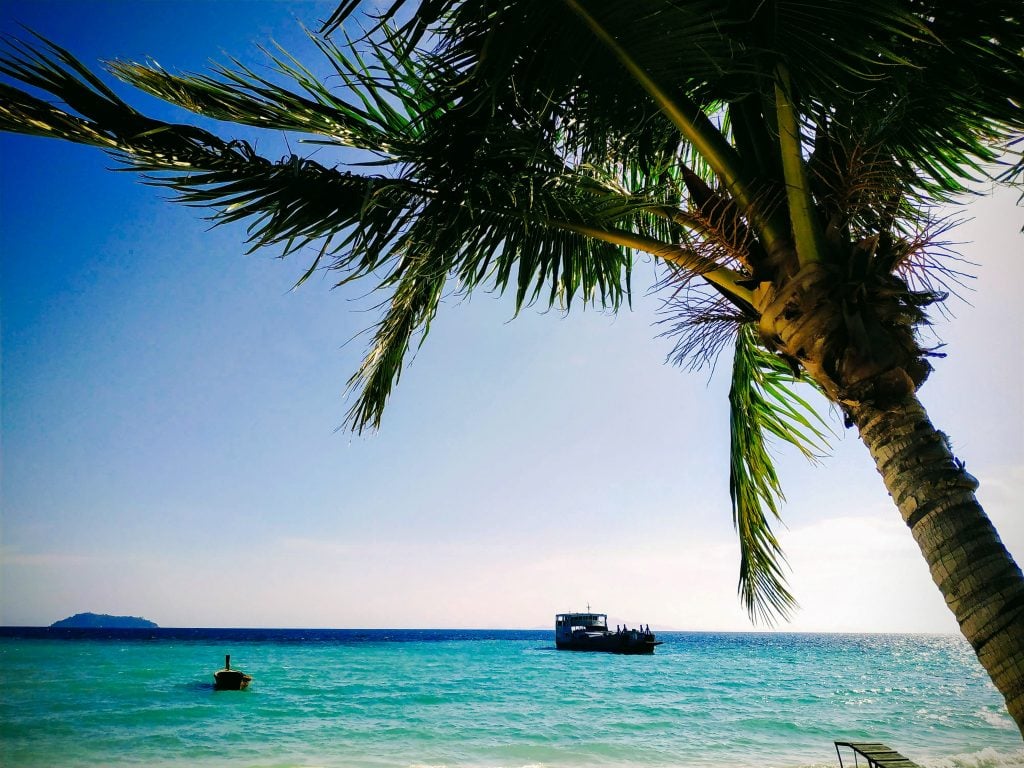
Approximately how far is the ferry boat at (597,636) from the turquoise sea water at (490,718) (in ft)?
25.7

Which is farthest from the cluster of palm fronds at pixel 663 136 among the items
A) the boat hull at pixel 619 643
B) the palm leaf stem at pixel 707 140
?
the boat hull at pixel 619 643

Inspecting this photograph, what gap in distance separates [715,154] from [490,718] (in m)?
17.5

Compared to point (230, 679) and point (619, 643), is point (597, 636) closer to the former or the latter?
point (619, 643)

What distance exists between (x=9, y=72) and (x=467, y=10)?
5.26 ft

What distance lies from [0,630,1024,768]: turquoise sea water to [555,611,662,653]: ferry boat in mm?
7818

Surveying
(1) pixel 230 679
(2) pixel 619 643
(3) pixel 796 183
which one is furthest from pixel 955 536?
(2) pixel 619 643

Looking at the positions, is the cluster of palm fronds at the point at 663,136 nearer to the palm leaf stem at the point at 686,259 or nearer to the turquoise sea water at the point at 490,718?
the palm leaf stem at the point at 686,259

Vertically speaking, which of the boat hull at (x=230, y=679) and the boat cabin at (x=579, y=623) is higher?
the boat cabin at (x=579, y=623)

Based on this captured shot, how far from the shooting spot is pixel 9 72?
2.10 m

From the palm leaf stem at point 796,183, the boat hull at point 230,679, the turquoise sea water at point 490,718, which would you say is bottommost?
the turquoise sea water at point 490,718

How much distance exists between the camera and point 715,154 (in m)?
2.53

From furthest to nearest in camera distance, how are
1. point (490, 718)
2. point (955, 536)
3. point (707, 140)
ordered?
1. point (490, 718)
2. point (707, 140)
3. point (955, 536)

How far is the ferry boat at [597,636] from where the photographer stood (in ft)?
124

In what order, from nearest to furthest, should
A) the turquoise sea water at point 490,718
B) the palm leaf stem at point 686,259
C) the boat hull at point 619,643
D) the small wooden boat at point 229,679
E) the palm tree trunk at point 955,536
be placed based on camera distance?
the palm tree trunk at point 955,536
the palm leaf stem at point 686,259
the turquoise sea water at point 490,718
the small wooden boat at point 229,679
the boat hull at point 619,643
